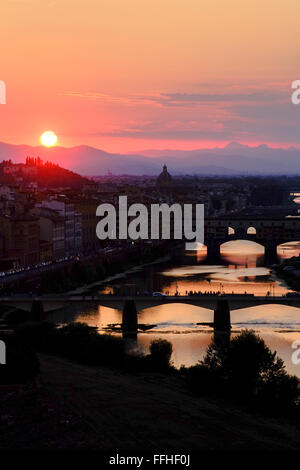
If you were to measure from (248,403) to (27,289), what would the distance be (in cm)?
1388

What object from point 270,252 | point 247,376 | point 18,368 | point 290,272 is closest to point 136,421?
point 18,368

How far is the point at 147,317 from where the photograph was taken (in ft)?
85.7

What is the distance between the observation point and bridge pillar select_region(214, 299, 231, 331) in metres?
23.8

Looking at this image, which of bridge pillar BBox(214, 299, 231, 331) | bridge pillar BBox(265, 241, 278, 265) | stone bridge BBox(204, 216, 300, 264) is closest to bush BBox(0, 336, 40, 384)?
bridge pillar BBox(214, 299, 231, 331)

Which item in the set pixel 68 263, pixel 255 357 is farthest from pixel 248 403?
pixel 68 263

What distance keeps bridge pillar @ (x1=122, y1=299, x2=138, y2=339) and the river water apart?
27cm

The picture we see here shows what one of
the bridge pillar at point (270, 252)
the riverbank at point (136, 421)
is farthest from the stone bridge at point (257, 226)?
the riverbank at point (136, 421)

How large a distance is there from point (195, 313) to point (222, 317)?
9.55 feet

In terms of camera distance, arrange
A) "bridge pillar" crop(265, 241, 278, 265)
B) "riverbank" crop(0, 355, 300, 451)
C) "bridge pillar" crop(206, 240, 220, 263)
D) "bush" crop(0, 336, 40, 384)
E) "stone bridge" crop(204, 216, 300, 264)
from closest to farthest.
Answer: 1. "riverbank" crop(0, 355, 300, 451)
2. "bush" crop(0, 336, 40, 384)
3. "bridge pillar" crop(265, 241, 278, 265)
4. "bridge pillar" crop(206, 240, 220, 263)
5. "stone bridge" crop(204, 216, 300, 264)

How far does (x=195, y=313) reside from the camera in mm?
26844

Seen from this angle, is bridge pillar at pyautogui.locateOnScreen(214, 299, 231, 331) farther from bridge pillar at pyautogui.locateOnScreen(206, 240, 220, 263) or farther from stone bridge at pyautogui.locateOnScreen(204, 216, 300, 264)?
stone bridge at pyautogui.locateOnScreen(204, 216, 300, 264)

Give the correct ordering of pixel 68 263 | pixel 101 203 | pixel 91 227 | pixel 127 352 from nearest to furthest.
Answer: pixel 127 352 → pixel 68 263 → pixel 91 227 → pixel 101 203

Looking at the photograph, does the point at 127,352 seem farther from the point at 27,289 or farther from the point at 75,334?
the point at 27,289

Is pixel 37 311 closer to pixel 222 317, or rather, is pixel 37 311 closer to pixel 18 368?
pixel 222 317
